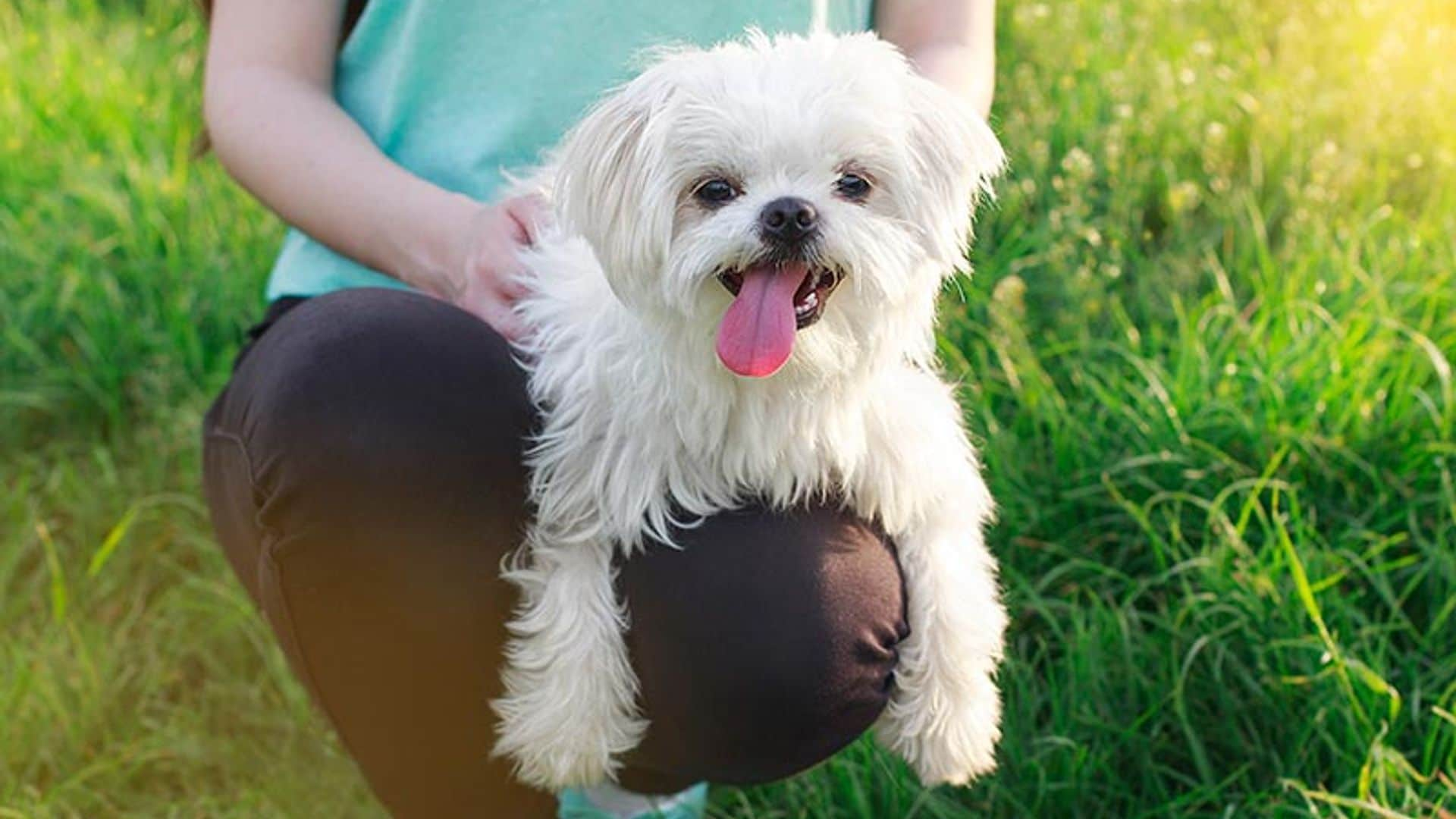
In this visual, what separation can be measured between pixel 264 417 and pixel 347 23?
0.61m

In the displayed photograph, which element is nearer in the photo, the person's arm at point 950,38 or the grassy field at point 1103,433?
the person's arm at point 950,38

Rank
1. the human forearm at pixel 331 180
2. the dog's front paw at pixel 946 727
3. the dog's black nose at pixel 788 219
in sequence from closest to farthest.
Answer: the dog's black nose at pixel 788 219 → the dog's front paw at pixel 946 727 → the human forearm at pixel 331 180

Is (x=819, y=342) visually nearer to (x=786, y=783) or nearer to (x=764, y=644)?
(x=764, y=644)

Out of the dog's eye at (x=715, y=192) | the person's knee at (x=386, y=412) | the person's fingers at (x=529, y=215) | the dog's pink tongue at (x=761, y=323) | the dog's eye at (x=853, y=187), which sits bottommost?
the person's knee at (x=386, y=412)

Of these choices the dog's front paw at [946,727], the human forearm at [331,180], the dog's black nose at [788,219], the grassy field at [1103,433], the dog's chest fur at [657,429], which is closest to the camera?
the dog's black nose at [788,219]

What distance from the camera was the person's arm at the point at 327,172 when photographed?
1.93 m

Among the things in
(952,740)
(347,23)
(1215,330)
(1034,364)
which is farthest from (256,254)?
(952,740)

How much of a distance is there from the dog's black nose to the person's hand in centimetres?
40

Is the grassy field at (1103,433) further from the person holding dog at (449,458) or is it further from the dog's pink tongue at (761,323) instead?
the dog's pink tongue at (761,323)

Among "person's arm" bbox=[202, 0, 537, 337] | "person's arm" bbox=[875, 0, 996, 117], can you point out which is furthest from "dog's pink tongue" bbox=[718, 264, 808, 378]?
"person's arm" bbox=[875, 0, 996, 117]

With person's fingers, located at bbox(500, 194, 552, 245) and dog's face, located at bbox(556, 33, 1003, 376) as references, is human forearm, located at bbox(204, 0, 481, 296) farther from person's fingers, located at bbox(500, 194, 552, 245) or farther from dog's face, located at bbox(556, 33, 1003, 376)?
dog's face, located at bbox(556, 33, 1003, 376)

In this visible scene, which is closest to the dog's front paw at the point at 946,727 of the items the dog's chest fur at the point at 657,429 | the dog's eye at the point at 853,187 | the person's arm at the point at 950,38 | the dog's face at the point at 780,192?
the dog's chest fur at the point at 657,429

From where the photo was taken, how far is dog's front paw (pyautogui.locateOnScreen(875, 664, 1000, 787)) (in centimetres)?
186

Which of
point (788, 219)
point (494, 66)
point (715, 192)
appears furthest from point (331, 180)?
point (788, 219)
